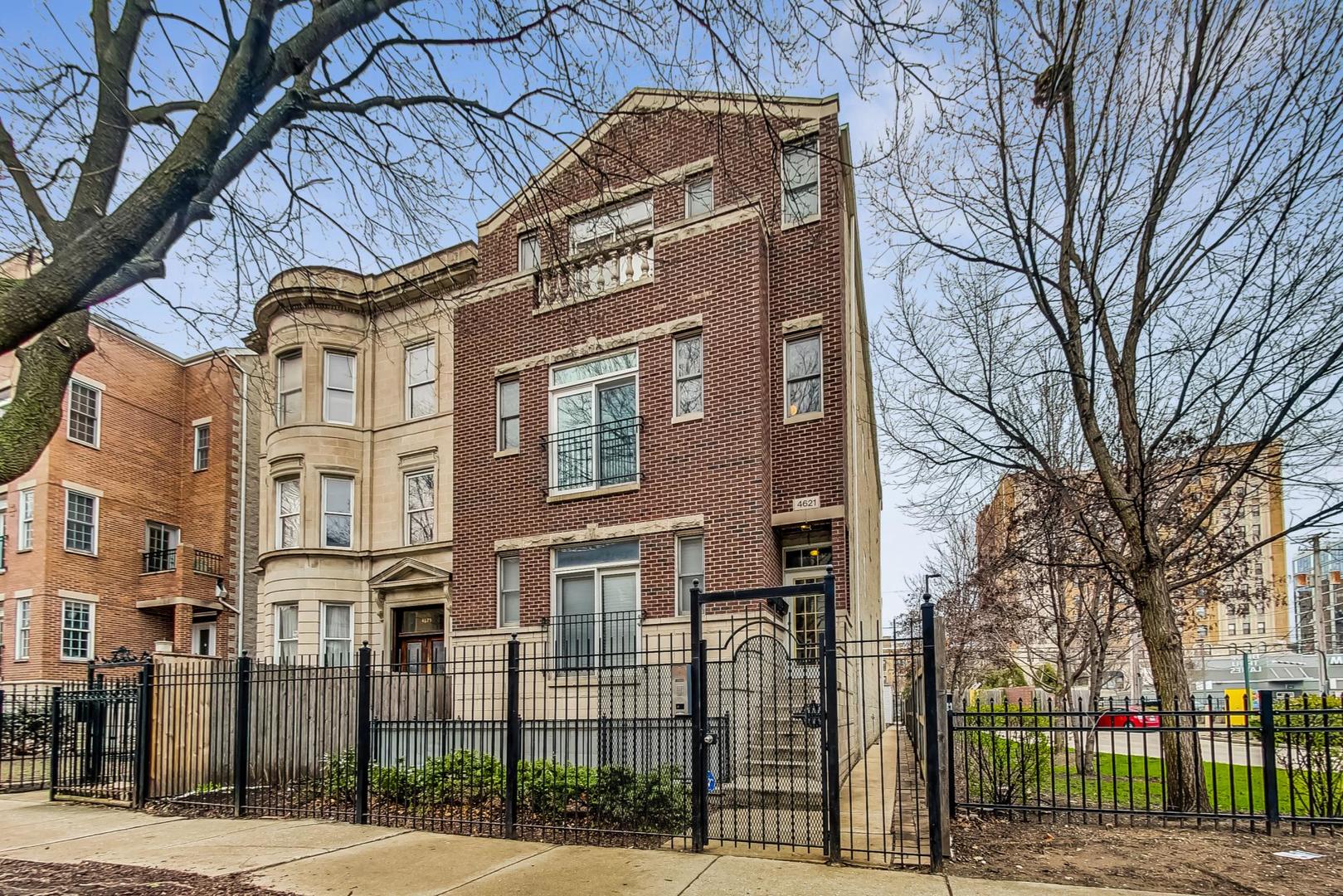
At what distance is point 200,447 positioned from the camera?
88.8ft

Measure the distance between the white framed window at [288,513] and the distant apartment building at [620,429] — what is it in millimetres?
68

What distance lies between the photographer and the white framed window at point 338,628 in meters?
19.2

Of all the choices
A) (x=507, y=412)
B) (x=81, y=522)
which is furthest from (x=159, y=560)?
(x=507, y=412)

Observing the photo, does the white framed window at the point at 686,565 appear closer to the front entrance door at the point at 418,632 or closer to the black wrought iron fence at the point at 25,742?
the front entrance door at the point at 418,632

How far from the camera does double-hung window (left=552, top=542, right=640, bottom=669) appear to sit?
14945mm

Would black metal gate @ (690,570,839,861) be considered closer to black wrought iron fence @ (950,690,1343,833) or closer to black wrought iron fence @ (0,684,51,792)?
black wrought iron fence @ (950,690,1343,833)

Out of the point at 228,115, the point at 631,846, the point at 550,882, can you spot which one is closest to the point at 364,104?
the point at 228,115

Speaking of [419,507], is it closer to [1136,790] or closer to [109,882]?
[109,882]

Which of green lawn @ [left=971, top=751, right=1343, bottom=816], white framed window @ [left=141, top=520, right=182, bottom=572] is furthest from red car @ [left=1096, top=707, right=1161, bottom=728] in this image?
white framed window @ [left=141, top=520, right=182, bottom=572]

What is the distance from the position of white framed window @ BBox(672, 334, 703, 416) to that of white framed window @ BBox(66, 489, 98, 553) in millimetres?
18473

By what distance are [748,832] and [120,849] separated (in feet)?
19.9

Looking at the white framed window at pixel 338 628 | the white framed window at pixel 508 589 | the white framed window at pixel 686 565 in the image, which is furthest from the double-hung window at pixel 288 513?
the white framed window at pixel 686 565

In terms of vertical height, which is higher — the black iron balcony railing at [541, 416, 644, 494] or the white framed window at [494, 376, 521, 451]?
the white framed window at [494, 376, 521, 451]

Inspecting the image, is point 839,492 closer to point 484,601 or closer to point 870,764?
point 870,764
